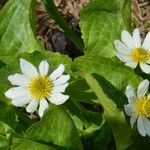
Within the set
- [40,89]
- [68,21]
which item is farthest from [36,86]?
[68,21]

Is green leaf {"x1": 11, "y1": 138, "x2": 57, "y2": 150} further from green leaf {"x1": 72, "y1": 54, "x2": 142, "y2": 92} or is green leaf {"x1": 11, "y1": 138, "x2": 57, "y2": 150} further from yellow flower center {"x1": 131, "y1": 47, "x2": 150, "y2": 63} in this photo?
yellow flower center {"x1": 131, "y1": 47, "x2": 150, "y2": 63}

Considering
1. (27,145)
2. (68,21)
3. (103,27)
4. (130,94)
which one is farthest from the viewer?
(68,21)

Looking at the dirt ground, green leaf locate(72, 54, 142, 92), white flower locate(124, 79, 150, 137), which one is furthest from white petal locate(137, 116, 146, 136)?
the dirt ground

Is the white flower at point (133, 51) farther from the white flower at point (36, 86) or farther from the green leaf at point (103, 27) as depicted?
the white flower at point (36, 86)

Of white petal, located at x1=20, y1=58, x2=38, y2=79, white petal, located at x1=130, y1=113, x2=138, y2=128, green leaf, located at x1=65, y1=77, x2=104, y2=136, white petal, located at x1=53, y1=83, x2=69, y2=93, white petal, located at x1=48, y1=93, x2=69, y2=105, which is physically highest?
white petal, located at x1=20, y1=58, x2=38, y2=79

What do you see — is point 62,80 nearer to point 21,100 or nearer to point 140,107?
point 21,100

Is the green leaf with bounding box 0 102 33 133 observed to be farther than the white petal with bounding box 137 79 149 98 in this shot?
→ Yes
